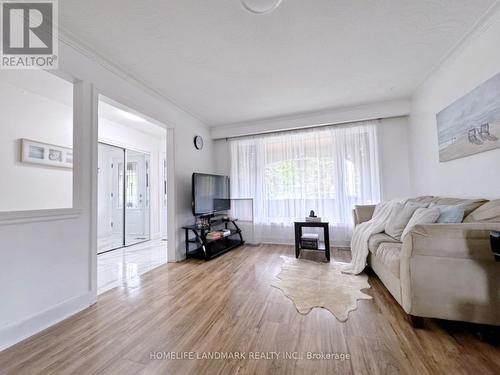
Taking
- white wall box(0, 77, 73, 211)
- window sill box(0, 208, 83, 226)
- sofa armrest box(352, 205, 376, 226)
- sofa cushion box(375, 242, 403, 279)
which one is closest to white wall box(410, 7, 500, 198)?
sofa armrest box(352, 205, 376, 226)

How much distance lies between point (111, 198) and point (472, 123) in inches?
220

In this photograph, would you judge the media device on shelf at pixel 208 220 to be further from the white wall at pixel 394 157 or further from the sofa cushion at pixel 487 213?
the sofa cushion at pixel 487 213

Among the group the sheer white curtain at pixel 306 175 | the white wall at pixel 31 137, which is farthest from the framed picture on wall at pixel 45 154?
the sheer white curtain at pixel 306 175

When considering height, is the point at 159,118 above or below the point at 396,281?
above

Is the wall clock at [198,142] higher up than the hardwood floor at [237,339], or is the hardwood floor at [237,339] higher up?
the wall clock at [198,142]

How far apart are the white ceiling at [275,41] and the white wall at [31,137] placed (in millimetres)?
1225

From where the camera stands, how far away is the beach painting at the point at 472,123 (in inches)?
70.3

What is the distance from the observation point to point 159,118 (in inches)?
117

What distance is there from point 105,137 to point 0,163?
1.46 m

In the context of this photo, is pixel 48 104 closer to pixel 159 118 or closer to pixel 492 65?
pixel 159 118

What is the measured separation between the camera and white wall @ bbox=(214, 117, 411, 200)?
139 inches

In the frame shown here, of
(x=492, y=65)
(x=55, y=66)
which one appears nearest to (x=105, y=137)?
(x=55, y=66)

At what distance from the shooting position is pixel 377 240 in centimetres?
225

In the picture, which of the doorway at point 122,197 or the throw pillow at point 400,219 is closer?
the throw pillow at point 400,219
